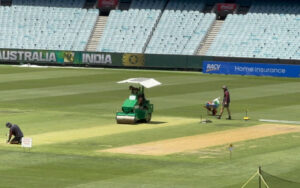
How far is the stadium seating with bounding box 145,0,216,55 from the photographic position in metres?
98.5

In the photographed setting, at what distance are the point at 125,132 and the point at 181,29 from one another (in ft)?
198

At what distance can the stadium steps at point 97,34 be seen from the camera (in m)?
103

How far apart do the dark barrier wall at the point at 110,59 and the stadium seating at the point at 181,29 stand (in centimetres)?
403

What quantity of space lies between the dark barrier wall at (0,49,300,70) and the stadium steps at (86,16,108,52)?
15.0 ft

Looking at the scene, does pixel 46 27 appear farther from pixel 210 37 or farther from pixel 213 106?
pixel 213 106

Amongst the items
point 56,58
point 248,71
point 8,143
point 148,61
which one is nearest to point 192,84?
point 248,71

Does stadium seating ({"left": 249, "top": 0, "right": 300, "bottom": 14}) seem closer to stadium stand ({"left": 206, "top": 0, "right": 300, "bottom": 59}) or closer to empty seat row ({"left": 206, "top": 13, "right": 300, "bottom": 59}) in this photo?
stadium stand ({"left": 206, "top": 0, "right": 300, "bottom": 59})

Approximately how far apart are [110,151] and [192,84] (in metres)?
39.5

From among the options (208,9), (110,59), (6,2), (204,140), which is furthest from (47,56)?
(204,140)

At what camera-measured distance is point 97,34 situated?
105 metres

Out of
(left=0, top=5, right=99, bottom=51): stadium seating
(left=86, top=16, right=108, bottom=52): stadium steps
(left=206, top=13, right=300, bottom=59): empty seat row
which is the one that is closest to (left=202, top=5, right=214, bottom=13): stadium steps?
(left=206, top=13, right=300, bottom=59): empty seat row

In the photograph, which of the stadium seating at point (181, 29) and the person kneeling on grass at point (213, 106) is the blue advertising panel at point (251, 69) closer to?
the stadium seating at point (181, 29)

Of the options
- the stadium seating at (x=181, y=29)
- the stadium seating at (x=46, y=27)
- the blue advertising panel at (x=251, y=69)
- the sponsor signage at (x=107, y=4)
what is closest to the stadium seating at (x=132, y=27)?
the stadium seating at (x=181, y=29)

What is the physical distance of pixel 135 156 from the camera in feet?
112
